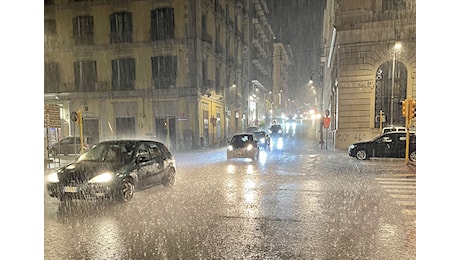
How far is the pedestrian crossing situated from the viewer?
24.2 feet

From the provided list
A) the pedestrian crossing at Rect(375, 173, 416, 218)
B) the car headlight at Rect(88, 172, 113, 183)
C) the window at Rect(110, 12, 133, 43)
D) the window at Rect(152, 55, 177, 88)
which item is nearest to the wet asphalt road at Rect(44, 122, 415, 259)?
the pedestrian crossing at Rect(375, 173, 416, 218)

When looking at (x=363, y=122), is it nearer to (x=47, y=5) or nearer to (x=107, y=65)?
(x=107, y=65)

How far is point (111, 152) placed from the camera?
8898 millimetres

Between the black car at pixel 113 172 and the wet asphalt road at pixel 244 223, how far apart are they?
357 millimetres

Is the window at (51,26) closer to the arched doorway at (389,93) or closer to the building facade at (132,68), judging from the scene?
the building facade at (132,68)

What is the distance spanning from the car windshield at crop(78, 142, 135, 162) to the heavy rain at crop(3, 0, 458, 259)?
50mm

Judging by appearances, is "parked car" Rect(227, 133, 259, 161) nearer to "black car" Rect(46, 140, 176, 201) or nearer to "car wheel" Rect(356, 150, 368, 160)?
"car wheel" Rect(356, 150, 368, 160)

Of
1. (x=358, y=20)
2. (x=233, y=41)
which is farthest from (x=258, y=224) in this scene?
(x=233, y=41)

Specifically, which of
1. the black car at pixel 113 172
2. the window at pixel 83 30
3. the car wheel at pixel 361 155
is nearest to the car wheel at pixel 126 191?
the black car at pixel 113 172

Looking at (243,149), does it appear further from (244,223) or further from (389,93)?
(389,93)

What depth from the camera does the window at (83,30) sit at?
28.6 meters

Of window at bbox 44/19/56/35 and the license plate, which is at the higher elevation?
window at bbox 44/19/56/35
